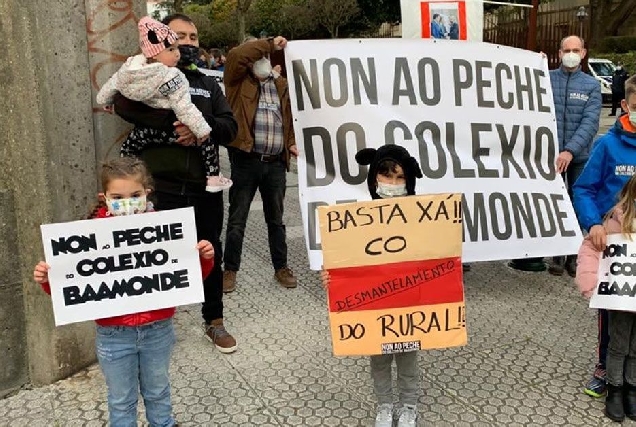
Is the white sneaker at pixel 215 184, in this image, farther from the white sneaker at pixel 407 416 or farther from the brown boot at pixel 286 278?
the brown boot at pixel 286 278

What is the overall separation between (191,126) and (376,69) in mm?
1711

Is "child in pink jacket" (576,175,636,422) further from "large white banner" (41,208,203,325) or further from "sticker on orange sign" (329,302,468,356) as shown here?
"large white banner" (41,208,203,325)

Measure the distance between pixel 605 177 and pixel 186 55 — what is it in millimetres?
2339

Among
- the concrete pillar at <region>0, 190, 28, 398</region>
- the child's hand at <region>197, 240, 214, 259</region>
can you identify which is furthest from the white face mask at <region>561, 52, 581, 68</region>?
the concrete pillar at <region>0, 190, 28, 398</region>

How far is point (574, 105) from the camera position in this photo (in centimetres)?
514

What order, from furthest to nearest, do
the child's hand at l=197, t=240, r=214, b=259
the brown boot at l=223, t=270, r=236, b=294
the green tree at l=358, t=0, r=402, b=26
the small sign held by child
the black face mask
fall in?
1. the green tree at l=358, t=0, r=402, b=26
2. the brown boot at l=223, t=270, r=236, b=294
3. the black face mask
4. the small sign held by child
5. the child's hand at l=197, t=240, r=214, b=259

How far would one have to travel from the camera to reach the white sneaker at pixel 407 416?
116 inches

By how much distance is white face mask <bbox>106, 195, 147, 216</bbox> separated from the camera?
2.53 m

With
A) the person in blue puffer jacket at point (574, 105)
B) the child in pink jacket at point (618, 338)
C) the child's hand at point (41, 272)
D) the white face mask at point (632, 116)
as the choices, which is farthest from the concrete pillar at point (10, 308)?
the person in blue puffer jacket at point (574, 105)

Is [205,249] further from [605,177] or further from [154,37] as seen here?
[605,177]

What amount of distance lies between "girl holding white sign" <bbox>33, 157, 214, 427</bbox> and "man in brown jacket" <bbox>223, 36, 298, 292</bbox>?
2026mm

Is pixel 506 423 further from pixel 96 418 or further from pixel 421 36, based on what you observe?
pixel 421 36

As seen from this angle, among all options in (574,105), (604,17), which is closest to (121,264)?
(574,105)

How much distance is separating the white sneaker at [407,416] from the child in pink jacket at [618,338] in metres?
0.99
